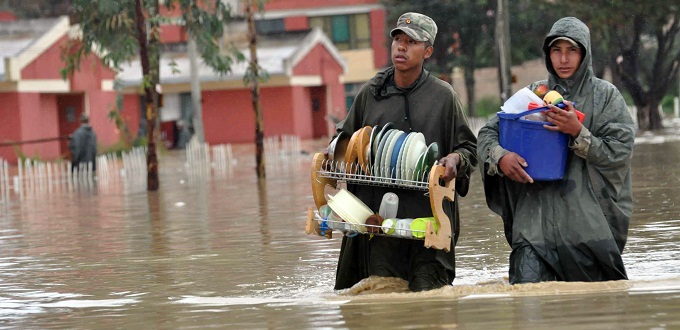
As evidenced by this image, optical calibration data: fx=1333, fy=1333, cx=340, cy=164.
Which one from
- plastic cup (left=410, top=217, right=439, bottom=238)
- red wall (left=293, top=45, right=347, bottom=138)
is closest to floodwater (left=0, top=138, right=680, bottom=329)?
plastic cup (left=410, top=217, right=439, bottom=238)

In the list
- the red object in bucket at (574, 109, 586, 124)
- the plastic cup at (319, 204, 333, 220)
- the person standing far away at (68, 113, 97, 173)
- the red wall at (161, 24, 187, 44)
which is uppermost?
the red wall at (161, 24, 187, 44)

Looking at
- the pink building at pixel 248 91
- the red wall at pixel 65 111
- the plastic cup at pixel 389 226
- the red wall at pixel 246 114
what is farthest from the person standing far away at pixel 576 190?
the red wall at pixel 246 114

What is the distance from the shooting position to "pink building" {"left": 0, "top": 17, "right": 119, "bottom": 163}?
3822 cm

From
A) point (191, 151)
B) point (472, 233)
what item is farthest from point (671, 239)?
point (191, 151)

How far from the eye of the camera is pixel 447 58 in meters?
57.8

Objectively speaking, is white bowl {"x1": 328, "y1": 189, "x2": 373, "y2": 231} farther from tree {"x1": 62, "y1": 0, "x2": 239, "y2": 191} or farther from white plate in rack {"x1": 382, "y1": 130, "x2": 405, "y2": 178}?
tree {"x1": 62, "y1": 0, "x2": 239, "y2": 191}

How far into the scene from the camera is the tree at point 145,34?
24.9 m

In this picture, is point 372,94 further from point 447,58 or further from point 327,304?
point 447,58

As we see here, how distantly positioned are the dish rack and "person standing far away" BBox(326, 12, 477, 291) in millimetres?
164

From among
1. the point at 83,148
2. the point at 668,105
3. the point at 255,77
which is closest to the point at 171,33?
the point at 668,105

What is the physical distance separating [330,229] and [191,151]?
29.9m

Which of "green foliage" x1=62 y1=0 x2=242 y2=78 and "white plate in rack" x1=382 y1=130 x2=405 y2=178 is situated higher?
"green foliage" x1=62 y1=0 x2=242 y2=78

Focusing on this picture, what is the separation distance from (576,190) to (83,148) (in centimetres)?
2494

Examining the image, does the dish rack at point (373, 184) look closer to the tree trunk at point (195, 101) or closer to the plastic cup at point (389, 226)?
the plastic cup at point (389, 226)
